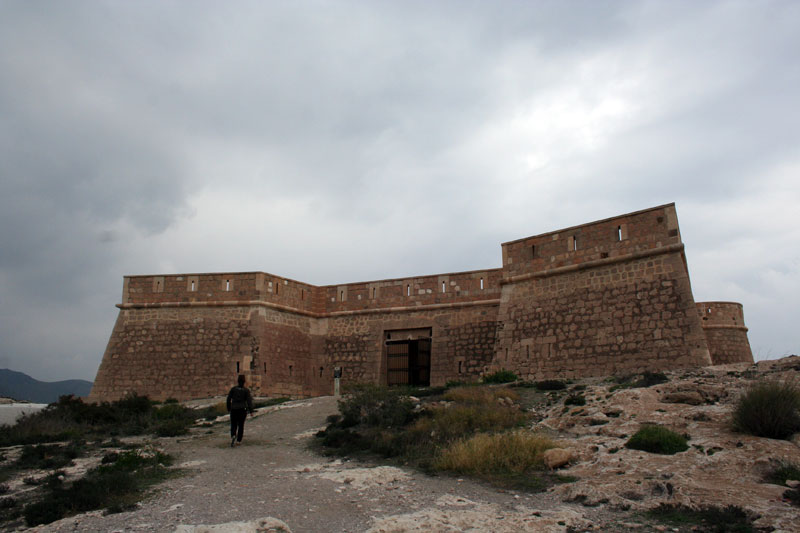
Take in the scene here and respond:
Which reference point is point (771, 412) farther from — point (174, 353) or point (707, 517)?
point (174, 353)

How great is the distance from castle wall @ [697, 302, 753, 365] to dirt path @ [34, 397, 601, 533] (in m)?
19.9

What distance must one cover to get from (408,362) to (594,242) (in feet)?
28.3

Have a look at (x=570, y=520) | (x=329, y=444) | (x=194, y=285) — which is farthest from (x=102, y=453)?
(x=194, y=285)

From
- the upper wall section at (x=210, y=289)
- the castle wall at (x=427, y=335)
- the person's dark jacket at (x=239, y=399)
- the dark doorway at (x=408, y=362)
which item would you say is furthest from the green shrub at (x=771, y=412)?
the upper wall section at (x=210, y=289)

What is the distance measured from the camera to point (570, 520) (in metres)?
4.99

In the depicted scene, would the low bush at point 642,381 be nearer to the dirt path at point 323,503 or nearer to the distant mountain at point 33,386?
the dirt path at point 323,503

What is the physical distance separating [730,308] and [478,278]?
11661 mm

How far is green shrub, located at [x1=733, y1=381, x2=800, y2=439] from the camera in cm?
670

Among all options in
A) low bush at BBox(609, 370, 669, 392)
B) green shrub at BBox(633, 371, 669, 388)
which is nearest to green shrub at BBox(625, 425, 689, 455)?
low bush at BBox(609, 370, 669, 392)

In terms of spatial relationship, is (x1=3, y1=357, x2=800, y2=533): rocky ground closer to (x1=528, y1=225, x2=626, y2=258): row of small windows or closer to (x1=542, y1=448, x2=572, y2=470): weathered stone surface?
(x1=542, y1=448, x2=572, y2=470): weathered stone surface

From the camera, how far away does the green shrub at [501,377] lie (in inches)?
584

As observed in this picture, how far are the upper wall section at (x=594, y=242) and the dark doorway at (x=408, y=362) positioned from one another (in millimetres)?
5175

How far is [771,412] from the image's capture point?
22.2ft

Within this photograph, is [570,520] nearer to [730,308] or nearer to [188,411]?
[188,411]
